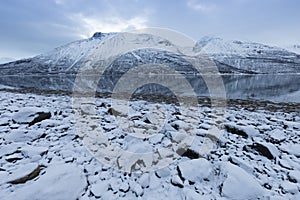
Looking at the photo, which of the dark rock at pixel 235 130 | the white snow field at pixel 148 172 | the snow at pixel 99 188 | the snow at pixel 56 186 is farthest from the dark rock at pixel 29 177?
the dark rock at pixel 235 130

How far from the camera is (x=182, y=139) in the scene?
192 inches

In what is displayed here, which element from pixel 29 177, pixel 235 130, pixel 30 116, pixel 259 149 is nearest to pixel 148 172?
pixel 29 177

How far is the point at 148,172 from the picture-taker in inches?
147

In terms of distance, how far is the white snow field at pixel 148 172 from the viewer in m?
3.12

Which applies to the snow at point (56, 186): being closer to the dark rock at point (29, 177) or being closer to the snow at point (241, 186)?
the dark rock at point (29, 177)

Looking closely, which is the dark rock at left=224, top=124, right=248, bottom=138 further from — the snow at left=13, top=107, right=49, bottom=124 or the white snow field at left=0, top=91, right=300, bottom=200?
the snow at left=13, top=107, right=49, bottom=124

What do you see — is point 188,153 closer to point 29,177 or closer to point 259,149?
point 259,149

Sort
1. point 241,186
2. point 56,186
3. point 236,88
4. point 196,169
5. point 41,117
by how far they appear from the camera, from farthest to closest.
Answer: point 236,88, point 41,117, point 196,169, point 241,186, point 56,186

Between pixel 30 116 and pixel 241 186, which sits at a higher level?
pixel 30 116

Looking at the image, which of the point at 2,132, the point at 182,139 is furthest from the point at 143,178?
the point at 2,132

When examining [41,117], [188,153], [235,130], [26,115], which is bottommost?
[188,153]

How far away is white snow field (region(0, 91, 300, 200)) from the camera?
10.3ft

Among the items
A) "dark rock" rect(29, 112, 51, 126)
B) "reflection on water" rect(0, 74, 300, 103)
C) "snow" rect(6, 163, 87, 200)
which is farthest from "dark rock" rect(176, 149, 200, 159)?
"reflection on water" rect(0, 74, 300, 103)

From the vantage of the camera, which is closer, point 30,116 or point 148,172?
point 148,172
